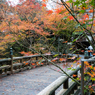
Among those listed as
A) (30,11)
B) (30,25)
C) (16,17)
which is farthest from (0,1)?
(30,25)

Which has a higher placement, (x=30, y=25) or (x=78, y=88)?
(x=30, y=25)

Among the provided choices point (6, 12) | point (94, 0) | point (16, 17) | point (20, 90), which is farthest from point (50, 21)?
point (94, 0)

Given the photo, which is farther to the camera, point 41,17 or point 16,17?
point 41,17

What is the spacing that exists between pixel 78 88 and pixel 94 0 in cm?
237

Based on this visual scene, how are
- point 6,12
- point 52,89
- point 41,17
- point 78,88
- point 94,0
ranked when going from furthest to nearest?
point 41,17 < point 6,12 < point 78,88 < point 52,89 < point 94,0

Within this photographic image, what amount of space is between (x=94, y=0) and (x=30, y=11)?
6.37 meters

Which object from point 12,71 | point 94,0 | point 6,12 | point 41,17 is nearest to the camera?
point 94,0

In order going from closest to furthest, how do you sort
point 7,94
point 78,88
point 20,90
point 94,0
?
1. point 94,0
2. point 78,88
3. point 7,94
4. point 20,90

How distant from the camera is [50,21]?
8.38 metres

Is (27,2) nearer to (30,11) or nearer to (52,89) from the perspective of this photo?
(30,11)

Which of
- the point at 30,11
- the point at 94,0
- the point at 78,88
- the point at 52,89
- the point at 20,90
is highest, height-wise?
the point at 30,11

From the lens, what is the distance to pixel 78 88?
3086 millimetres

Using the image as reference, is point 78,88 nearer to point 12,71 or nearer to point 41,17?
point 12,71

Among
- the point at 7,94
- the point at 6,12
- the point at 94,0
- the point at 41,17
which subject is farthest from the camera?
the point at 41,17
